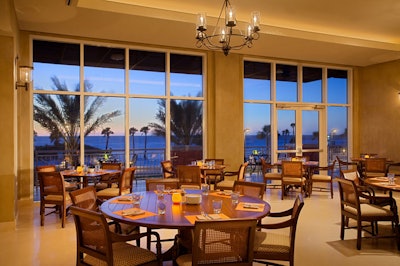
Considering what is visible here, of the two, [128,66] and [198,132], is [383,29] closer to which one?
[198,132]

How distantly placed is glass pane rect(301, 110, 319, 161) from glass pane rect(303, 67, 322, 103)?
42cm

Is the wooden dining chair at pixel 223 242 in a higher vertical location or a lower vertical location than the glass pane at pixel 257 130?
lower

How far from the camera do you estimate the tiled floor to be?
378 centimetres

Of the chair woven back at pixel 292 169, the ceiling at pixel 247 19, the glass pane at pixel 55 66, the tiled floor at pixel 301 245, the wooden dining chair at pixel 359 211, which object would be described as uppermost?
the ceiling at pixel 247 19

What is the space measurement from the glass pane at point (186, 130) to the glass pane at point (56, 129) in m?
2.31

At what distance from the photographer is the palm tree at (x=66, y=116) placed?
700 cm

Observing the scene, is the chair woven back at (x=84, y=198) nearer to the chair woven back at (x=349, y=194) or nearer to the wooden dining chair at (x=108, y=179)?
the wooden dining chair at (x=108, y=179)

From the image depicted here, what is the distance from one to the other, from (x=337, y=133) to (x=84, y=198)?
29.1 ft

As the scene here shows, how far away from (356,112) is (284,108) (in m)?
2.65

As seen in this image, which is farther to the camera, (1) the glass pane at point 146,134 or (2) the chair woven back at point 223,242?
(1) the glass pane at point 146,134

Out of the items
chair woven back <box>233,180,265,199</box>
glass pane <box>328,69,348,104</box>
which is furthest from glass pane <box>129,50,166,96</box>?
glass pane <box>328,69,348,104</box>

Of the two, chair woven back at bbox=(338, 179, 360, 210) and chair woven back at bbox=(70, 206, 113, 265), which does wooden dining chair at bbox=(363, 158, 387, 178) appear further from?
chair woven back at bbox=(70, 206, 113, 265)

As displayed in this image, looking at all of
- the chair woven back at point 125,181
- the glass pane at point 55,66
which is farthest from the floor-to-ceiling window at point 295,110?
the glass pane at point 55,66

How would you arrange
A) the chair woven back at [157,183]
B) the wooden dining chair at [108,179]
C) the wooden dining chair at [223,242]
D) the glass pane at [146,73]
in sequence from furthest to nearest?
the glass pane at [146,73], the wooden dining chair at [108,179], the chair woven back at [157,183], the wooden dining chair at [223,242]
